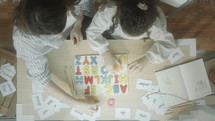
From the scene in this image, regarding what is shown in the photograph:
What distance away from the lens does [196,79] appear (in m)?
1.22

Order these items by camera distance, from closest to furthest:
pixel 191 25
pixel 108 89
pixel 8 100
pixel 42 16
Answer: pixel 42 16, pixel 108 89, pixel 8 100, pixel 191 25

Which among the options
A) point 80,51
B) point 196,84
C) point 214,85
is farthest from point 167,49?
point 80,51

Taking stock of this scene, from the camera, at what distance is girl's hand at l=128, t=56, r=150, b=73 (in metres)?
1.14

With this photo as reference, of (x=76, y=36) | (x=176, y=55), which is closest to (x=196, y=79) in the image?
(x=176, y=55)

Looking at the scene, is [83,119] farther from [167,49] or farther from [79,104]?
[167,49]

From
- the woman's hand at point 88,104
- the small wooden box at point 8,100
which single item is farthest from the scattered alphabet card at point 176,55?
the small wooden box at point 8,100

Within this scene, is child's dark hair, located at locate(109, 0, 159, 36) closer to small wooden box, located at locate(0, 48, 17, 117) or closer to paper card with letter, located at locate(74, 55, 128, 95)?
paper card with letter, located at locate(74, 55, 128, 95)

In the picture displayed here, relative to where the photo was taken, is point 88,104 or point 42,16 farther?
point 88,104

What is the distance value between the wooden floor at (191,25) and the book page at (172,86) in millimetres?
556

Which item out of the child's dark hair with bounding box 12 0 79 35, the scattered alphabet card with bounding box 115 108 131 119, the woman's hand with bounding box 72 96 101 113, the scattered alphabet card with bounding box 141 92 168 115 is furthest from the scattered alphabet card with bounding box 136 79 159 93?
the child's dark hair with bounding box 12 0 79 35

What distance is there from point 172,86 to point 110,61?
0.38 metres

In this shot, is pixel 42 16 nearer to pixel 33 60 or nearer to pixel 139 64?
pixel 33 60

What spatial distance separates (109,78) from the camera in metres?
1.18

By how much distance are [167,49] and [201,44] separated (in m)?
0.63
